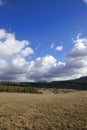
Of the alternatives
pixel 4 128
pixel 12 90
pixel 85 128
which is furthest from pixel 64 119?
pixel 12 90

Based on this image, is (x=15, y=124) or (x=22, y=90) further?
→ (x=22, y=90)

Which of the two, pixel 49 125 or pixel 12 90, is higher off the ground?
pixel 12 90

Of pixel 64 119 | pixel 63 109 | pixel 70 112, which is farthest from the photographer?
pixel 63 109

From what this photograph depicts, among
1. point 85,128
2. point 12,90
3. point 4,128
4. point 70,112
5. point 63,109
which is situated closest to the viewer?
point 85,128

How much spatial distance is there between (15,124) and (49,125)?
3693 millimetres

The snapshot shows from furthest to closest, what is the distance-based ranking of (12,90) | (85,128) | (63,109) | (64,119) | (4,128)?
(12,90) → (63,109) → (64,119) → (4,128) → (85,128)

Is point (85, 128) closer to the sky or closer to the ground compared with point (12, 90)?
closer to the ground

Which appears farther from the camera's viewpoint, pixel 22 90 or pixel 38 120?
pixel 22 90

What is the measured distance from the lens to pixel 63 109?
37.1m

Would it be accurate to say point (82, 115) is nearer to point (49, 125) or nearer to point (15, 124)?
point (49, 125)

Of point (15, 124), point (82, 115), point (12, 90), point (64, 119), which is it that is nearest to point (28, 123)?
point (15, 124)

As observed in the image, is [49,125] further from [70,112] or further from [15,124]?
[70,112]

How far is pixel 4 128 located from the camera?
2838 centimetres

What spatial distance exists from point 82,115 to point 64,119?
245cm
